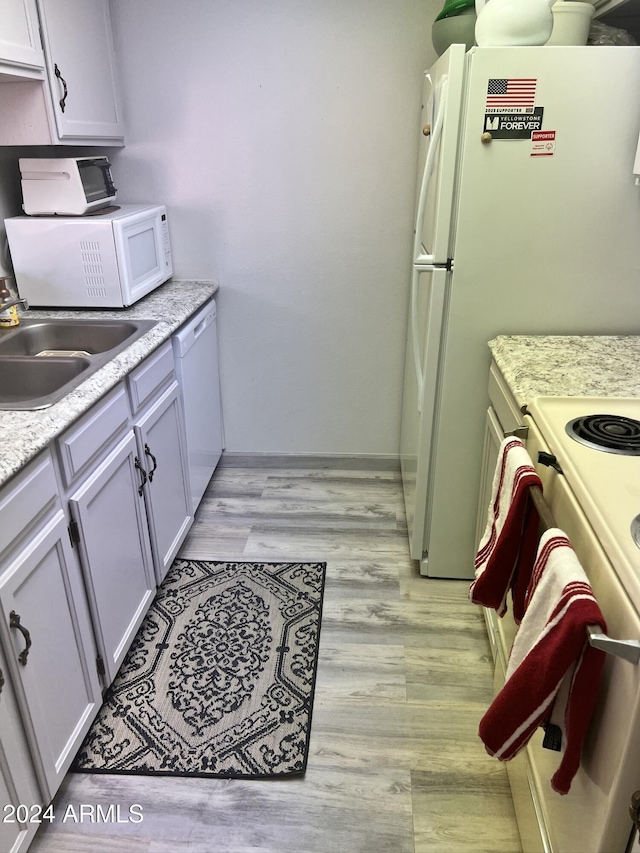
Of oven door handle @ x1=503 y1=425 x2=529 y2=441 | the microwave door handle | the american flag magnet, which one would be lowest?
oven door handle @ x1=503 y1=425 x2=529 y2=441

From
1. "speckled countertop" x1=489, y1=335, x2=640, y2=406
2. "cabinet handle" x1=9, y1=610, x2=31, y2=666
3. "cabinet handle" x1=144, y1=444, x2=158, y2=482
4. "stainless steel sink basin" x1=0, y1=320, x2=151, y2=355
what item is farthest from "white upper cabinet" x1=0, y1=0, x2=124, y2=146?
"speckled countertop" x1=489, y1=335, x2=640, y2=406

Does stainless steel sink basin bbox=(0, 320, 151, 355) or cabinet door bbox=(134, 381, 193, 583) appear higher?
stainless steel sink basin bbox=(0, 320, 151, 355)

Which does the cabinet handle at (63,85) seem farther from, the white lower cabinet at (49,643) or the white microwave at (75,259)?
the white lower cabinet at (49,643)

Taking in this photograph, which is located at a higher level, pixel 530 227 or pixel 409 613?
pixel 530 227

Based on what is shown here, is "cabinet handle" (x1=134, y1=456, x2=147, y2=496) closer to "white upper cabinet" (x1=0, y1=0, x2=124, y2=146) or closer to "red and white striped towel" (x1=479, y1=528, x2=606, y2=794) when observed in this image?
"white upper cabinet" (x1=0, y1=0, x2=124, y2=146)

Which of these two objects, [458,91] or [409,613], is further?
[409,613]

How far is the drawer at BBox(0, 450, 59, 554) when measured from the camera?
1.30m

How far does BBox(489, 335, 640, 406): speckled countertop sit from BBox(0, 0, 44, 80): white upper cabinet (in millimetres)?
1670

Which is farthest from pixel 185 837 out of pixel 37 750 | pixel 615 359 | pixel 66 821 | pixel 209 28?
pixel 209 28

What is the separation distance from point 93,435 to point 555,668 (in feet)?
4.05

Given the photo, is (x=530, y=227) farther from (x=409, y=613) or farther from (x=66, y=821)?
(x=66, y=821)

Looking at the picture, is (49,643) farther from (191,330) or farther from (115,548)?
(191,330)

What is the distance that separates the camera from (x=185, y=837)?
1560mm

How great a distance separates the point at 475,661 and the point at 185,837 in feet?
3.26
